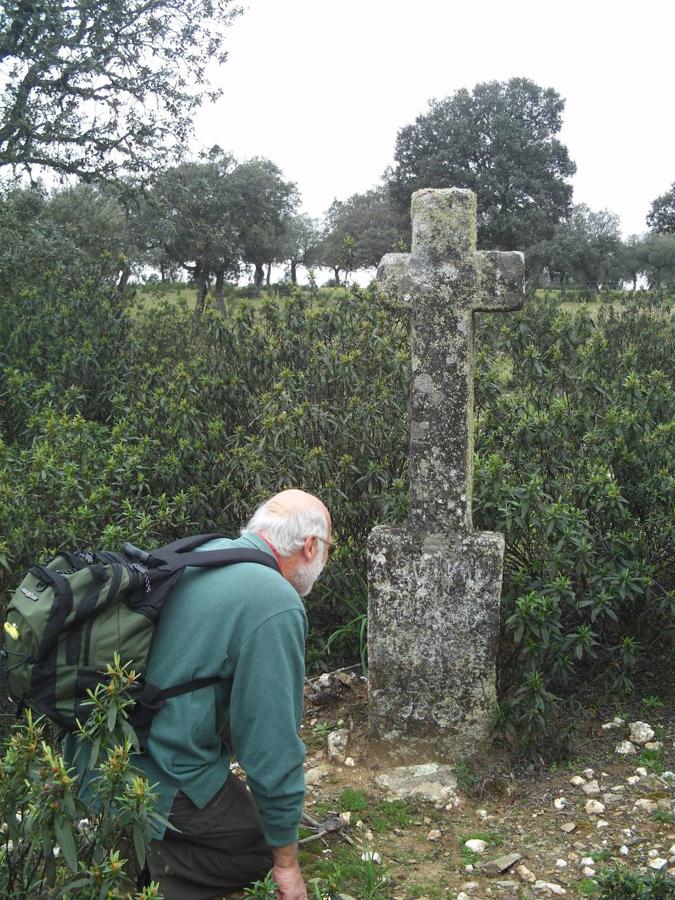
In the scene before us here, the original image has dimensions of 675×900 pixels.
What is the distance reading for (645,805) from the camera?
4031 mm

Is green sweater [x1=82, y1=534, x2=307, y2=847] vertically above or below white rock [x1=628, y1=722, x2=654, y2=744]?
above

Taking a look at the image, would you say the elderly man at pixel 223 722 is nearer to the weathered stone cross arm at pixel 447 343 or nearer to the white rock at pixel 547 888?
the white rock at pixel 547 888

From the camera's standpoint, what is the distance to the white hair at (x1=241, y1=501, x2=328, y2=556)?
3049mm

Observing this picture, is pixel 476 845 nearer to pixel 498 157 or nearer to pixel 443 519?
pixel 443 519

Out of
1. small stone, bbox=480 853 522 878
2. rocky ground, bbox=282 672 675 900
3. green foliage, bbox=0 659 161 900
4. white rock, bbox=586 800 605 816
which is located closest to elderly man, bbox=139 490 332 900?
green foliage, bbox=0 659 161 900

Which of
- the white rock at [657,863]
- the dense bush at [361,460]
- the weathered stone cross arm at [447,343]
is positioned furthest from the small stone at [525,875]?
the weathered stone cross arm at [447,343]

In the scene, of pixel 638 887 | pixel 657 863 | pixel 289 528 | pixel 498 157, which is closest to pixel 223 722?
pixel 289 528

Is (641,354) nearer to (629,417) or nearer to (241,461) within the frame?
(629,417)

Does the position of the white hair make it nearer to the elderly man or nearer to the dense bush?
the elderly man

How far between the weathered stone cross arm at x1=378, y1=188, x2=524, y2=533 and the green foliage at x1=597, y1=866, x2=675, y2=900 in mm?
1980

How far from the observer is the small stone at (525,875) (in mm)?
3581

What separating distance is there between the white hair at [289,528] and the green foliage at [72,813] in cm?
79

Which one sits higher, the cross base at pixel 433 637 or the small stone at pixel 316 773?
the cross base at pixel 433 637

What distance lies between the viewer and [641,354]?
385 inches
